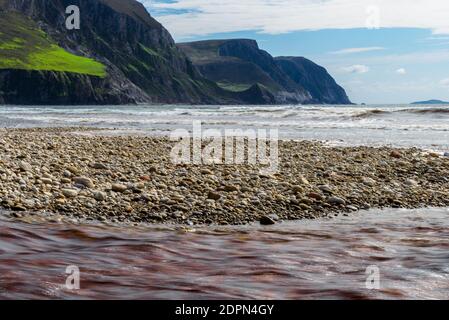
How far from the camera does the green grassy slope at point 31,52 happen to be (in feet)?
566

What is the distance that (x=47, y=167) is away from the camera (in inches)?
505

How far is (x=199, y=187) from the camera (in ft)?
38.4

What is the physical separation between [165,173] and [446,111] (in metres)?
52.4

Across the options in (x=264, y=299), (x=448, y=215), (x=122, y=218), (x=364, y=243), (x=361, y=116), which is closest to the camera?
(x=264, y=299)

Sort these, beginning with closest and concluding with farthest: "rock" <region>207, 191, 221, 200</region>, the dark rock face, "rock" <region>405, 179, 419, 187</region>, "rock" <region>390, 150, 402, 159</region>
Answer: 1. "rock" <region>207, 191, 221, 200</region>
2. "rock" <region>405, 179, 419, 187</region>
3. "rock" <region>390, 150, 402, 159</region>
4. the dark rock face

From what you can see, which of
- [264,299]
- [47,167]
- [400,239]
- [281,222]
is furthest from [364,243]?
[47,167]

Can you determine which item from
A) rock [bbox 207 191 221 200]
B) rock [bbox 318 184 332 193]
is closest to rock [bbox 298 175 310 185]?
rock [bbox 318 184 332 193]

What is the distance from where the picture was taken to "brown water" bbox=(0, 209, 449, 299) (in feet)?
18.8

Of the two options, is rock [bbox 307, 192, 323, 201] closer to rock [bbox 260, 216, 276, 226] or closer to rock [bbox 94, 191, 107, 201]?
rock [bbox 260, 216, 276, 226]

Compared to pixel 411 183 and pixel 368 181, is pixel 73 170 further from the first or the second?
pixel 411 183

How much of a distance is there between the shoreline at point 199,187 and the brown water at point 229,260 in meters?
0.83

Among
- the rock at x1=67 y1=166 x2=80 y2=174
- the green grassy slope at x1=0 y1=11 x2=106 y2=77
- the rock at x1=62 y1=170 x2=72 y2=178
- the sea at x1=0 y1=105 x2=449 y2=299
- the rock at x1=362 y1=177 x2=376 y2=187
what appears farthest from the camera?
the green grassy slope at x1=0 y1=11 x2=106 y2=77

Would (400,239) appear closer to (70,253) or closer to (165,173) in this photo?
(70,253)

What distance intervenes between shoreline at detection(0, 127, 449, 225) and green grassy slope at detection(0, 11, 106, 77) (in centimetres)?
16856
